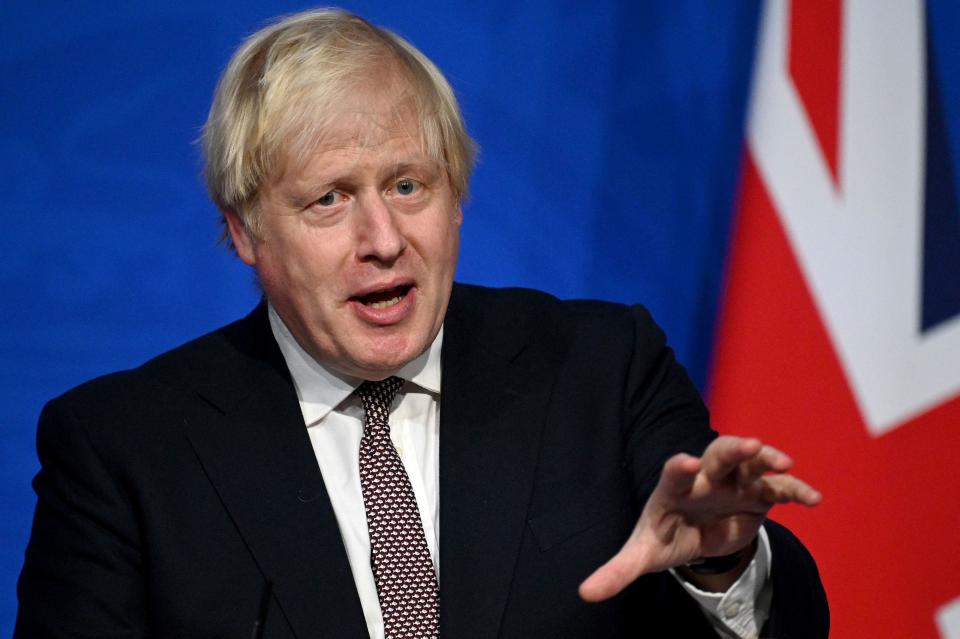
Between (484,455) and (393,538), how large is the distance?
0.17 metres

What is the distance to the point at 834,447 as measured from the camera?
94.7 inches

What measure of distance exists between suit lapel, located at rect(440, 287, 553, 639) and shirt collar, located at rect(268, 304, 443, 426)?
23 mm

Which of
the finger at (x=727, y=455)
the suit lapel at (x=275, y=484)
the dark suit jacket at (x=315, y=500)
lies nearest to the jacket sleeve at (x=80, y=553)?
the dark suit jacket at (x=315, y=500)

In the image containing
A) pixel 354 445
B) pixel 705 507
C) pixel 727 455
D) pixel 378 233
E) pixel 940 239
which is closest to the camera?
pixel 727 455

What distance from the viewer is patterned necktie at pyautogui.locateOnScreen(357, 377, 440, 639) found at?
5.28 ft

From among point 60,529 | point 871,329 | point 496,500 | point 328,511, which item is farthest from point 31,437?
point 871,329

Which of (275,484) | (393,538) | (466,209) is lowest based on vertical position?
(393,538)

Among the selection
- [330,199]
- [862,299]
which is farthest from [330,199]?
[862,299]

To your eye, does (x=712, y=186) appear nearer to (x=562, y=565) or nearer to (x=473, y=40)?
(x=473, y=40)

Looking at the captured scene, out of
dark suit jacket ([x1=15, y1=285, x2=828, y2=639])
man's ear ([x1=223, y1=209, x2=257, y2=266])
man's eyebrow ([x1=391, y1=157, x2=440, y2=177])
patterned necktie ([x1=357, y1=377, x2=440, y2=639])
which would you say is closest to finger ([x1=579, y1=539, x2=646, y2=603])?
dark suit jacket ([x1=15, y1=285, x2=828, y2=639])

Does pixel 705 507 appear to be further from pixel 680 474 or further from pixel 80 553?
pixel 80 553

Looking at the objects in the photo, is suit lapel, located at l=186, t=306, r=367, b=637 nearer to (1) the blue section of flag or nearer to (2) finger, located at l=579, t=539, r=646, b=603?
(2) finger, located at l=579, t=539, r=646, b=603

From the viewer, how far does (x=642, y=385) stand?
181cm

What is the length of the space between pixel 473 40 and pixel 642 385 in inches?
35.7
